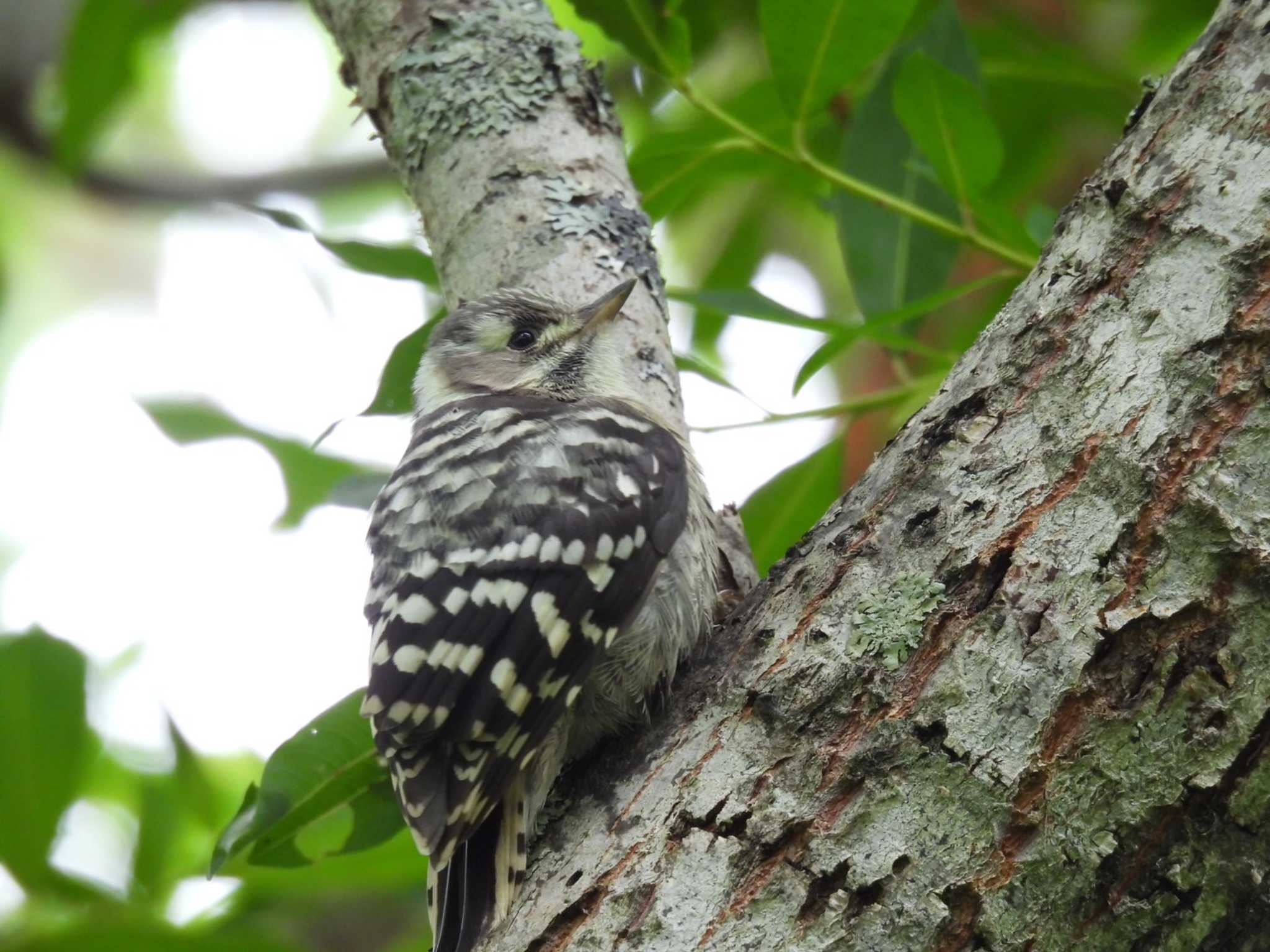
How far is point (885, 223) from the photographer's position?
2.98 metres

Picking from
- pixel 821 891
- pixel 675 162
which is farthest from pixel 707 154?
pixel 821 891

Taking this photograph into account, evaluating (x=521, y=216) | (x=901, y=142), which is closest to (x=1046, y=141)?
(x=901, y=142)

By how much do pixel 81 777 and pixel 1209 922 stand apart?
2515mm

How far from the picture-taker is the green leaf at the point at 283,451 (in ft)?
10.3

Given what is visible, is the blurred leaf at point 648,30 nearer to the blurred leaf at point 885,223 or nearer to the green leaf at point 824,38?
the green leaf at point 824,38

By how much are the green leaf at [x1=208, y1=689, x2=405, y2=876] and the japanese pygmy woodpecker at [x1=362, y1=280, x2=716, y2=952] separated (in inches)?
11.3

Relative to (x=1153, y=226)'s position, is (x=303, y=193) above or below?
above

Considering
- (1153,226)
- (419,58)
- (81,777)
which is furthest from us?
(81,777)

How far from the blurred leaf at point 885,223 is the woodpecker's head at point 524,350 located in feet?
2.05

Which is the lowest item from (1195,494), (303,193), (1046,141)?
(1195,494)

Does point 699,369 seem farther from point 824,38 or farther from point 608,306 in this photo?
point 824,38

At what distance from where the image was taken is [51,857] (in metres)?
3.05

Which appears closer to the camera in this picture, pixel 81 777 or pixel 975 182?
pixel 975 182

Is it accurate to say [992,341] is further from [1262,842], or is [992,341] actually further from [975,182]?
[975,182]
